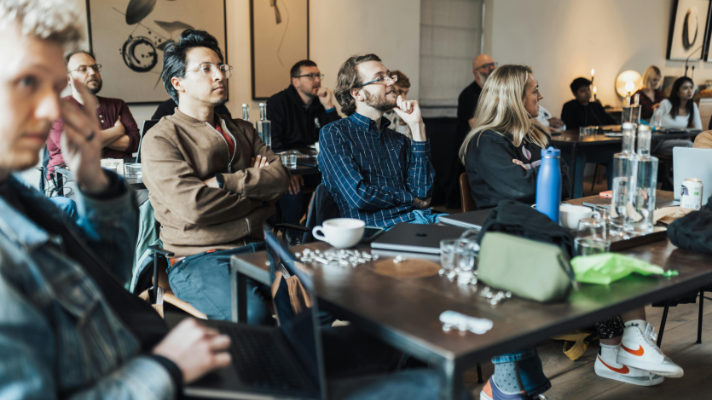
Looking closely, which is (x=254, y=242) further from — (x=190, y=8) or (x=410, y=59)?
(x=410, y=59)

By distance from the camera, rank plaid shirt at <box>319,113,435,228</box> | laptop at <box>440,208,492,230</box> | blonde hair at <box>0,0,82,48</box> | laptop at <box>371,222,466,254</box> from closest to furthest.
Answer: blonde hair at <box>0,0,82,48</box> → laptop at <box>371,222,466,254</box> → laptop at <box>440,208,492,230</box> → plaid shirt at <box>319,113,435,228</box>

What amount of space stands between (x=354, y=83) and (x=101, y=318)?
6.43 ft

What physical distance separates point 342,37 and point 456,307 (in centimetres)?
471

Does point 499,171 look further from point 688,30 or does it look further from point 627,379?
point 688,30

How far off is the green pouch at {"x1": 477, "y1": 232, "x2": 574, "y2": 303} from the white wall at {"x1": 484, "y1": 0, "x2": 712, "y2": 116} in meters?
5.70

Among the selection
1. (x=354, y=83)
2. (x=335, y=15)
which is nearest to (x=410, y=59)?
(x=335, y=15)

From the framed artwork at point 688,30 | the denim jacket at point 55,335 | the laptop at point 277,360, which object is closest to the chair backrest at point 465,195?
the laptop at point 277,360

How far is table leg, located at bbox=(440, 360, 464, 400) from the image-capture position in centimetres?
89

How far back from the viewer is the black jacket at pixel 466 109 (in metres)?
5.38

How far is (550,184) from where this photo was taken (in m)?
1.55

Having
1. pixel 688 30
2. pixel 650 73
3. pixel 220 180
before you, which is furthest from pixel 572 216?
pixel 688 30

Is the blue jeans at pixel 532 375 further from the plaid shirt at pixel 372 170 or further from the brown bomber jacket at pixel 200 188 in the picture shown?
the brown bomber jacket at pixel 200 188

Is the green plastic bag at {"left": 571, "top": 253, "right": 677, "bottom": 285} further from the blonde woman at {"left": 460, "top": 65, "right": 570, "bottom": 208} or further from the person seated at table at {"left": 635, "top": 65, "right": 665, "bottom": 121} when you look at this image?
the person seated at table at {"left": 635, "top": 65, "right": 665, "bottom": 121}

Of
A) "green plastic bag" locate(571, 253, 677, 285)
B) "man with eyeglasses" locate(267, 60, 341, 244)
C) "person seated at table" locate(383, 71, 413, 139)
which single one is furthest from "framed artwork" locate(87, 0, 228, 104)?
"green plastic bag" locate(571, 253, 677, 285)
